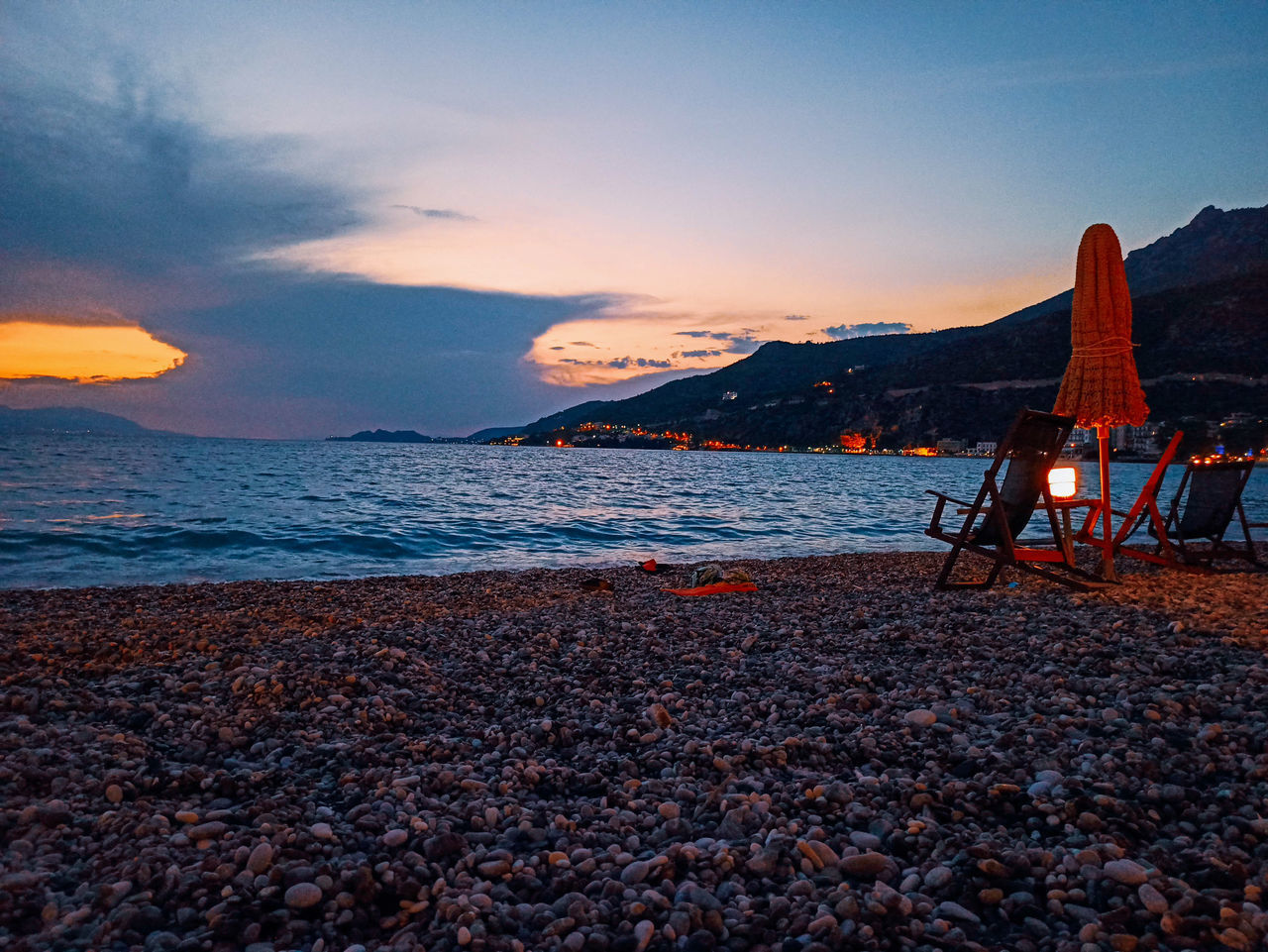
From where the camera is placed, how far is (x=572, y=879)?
2568mm

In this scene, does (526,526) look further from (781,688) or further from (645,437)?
(645,437)

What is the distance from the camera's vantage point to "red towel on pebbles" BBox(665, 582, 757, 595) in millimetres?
10086

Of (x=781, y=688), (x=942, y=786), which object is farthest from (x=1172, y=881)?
(x=781, y=688)

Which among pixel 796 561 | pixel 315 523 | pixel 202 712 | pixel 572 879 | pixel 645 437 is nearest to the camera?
pixel 572 879

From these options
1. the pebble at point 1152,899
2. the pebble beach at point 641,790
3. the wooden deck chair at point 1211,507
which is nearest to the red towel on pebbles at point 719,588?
the pebble beach at point 641,790

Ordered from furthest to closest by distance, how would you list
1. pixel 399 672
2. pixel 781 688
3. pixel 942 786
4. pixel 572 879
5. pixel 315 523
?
pixel 315 523
pixel 399 672
pixel 781 688
pixel 942 786
pixel 572 879

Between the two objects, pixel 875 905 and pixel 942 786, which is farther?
pixel 942 786

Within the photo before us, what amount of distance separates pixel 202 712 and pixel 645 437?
164m

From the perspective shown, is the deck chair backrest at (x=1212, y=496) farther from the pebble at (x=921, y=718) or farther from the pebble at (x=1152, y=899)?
the pebble at (x=1152, y=899)

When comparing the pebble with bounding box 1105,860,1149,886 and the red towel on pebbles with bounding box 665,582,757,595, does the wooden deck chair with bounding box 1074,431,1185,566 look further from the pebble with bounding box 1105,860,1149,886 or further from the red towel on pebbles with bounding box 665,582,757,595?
the pebble with bounding box 1105,860,1149,886

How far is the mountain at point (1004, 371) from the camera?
83.2 m

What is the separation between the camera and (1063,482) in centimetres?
947

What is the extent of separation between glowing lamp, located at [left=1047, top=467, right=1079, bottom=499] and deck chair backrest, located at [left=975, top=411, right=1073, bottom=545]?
0.88m

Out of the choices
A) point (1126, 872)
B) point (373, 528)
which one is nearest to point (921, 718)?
point (1126, 872)
